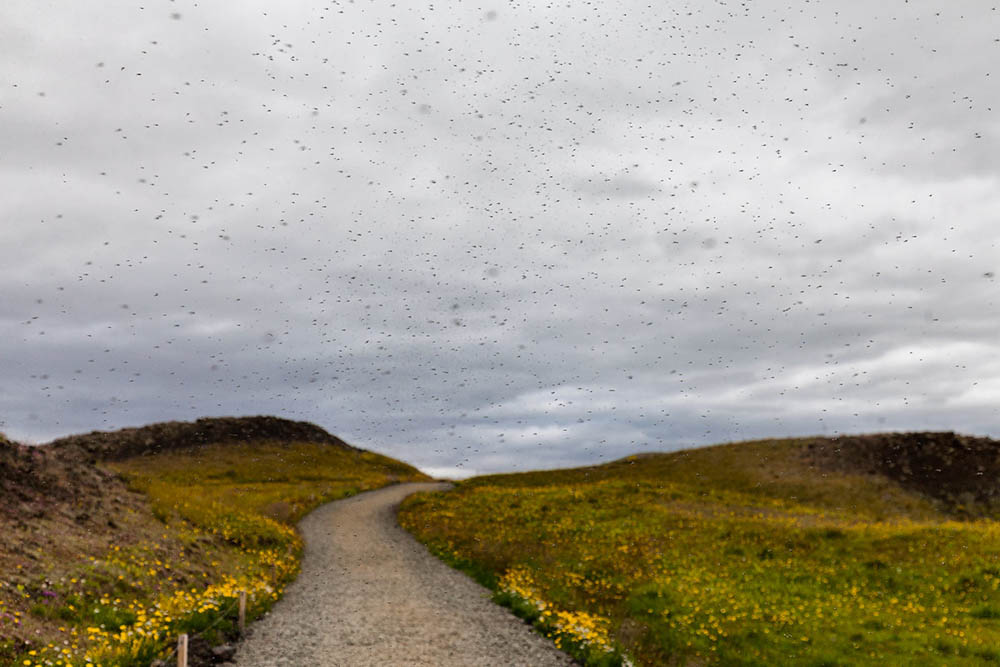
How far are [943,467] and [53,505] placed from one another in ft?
209

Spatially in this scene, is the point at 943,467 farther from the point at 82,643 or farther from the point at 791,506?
the point at 82,643

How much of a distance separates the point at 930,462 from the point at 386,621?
5528 cm

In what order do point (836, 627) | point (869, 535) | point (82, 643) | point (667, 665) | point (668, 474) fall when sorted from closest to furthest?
point (82, 643)
point (667, 665)
point (836, 627)
point (869, 535)
point (668, 474)

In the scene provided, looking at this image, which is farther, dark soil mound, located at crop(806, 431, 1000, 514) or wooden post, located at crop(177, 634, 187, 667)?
dark soil mound, located at crop(806, 431, 1000, 514)

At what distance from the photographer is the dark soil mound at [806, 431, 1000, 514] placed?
52.8m

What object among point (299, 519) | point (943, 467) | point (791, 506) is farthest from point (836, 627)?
point (943, 467)

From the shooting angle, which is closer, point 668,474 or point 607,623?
point 607,623

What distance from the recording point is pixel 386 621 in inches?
809

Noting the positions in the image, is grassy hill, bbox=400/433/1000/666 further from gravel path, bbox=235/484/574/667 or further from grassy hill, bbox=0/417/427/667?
grassy hill, bbox=0/417/427/667

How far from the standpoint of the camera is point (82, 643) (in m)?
14.7

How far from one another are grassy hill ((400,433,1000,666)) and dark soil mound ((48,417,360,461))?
50.9 meters

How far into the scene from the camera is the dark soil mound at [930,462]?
2077 inches

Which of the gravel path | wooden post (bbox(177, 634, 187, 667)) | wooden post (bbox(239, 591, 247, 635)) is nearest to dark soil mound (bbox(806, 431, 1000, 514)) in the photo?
the gravel path

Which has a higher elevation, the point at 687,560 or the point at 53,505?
the point at 53,505
